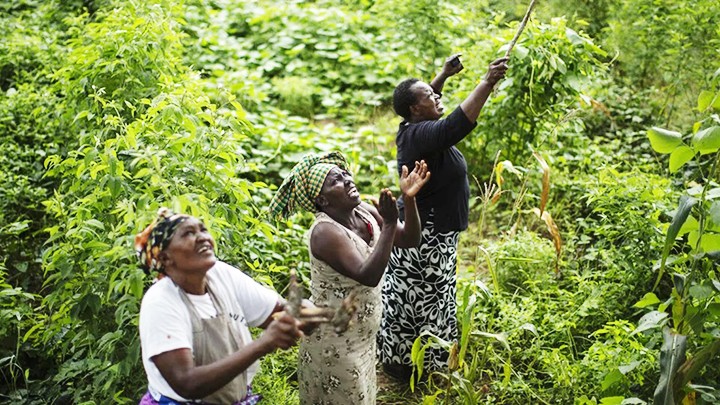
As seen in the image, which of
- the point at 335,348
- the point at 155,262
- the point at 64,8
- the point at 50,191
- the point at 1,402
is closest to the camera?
the point at 155,262

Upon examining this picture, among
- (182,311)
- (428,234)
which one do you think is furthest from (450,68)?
(182,311)

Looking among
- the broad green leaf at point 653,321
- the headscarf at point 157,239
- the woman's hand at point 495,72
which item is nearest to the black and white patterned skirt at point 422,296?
the woman's hand at point 495,72

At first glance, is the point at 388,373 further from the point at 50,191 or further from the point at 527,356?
the point at 50,191

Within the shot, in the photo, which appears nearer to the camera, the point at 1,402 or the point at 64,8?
the point at 1,402

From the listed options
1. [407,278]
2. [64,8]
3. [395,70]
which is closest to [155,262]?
[407,278]

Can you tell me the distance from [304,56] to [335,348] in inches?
211

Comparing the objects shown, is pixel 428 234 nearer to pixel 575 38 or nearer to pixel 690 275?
pixel 690 275

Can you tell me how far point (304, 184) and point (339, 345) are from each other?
2.39 feet

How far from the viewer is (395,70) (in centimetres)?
798

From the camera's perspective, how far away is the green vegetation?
11.5 feet

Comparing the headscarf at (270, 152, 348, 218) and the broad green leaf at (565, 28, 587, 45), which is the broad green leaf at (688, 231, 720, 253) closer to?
the headscarf at (270, 152, 348, 218)

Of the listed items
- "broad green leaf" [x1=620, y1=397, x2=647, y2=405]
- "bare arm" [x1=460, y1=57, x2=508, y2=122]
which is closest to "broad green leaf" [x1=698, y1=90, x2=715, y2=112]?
"bare arm" [x1=460, y1=57, x2=508, y2=122]

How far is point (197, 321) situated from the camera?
2.62 metres

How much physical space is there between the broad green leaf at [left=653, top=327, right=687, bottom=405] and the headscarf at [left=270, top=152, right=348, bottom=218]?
156cm
